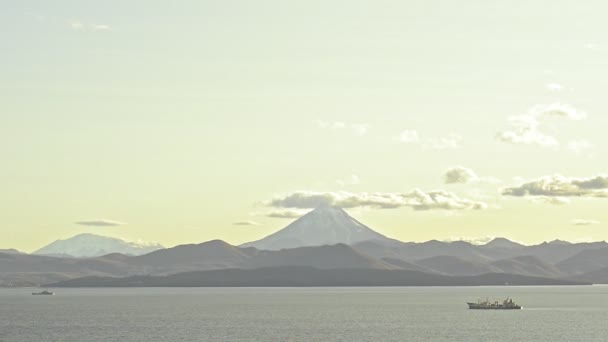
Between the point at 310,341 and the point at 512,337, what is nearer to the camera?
the point at 310,341

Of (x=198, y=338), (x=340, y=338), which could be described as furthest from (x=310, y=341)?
(x=198, y=338)

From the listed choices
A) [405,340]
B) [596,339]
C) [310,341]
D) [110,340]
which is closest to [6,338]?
[110,340]

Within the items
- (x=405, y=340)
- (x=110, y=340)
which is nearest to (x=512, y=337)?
(x=405, y=340)

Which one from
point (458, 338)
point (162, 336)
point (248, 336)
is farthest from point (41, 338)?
point (458, 338)

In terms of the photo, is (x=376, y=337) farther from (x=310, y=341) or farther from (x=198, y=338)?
(x=198, y=338)

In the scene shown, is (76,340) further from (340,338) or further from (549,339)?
(549,339)

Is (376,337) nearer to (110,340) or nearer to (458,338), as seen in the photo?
(458,338)

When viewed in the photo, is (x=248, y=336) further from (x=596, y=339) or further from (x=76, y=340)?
(x=596, y=339)
